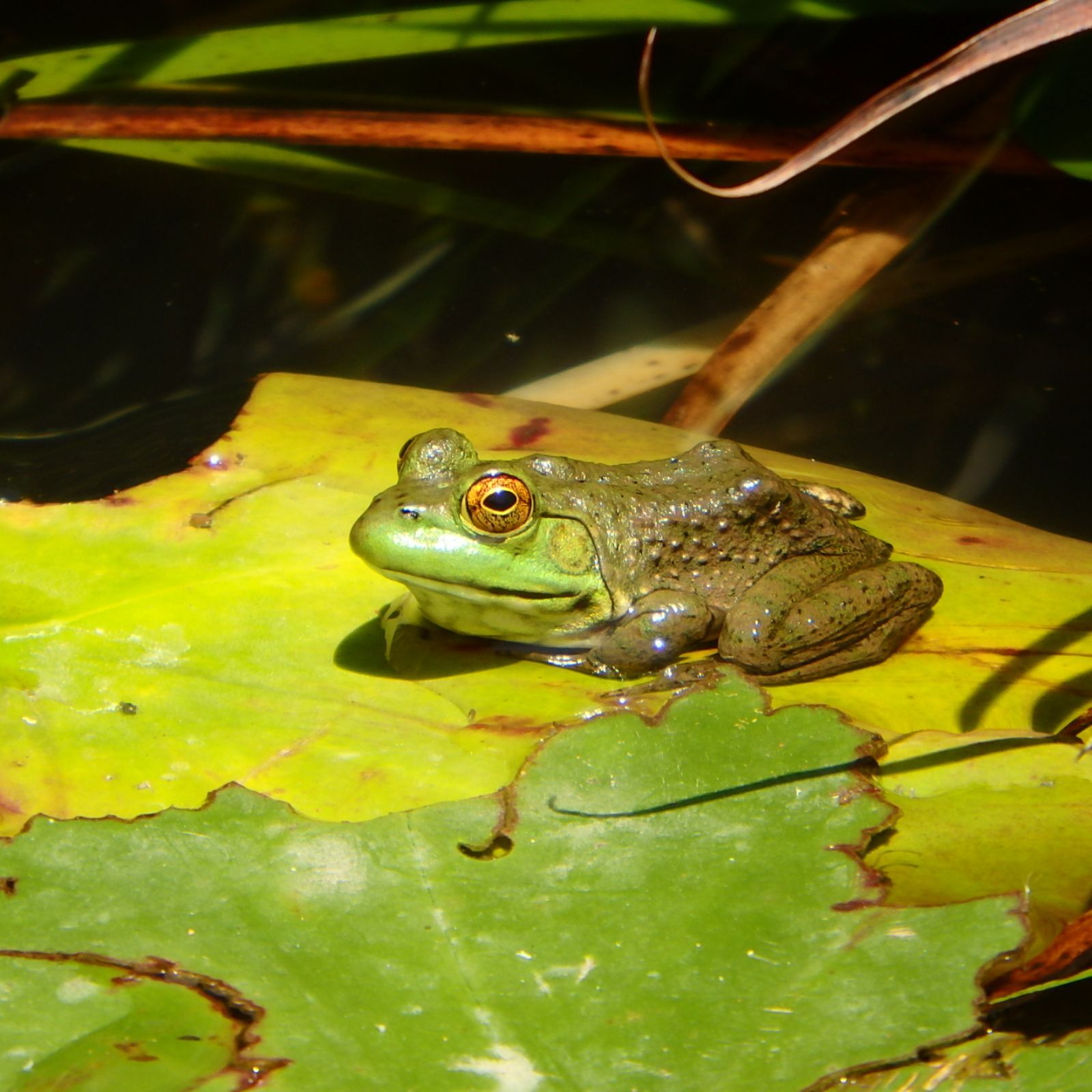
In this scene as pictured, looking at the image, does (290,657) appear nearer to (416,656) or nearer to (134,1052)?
(416,656)

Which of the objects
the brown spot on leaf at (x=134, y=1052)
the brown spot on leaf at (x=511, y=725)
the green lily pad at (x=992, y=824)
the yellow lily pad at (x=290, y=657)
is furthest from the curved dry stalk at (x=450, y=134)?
the brown spot on leaf at (x=134, y=1052)

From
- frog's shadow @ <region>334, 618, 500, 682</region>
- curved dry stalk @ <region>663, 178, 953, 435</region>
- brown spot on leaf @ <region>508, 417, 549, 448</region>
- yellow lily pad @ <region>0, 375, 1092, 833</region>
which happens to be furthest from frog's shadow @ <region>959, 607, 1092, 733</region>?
curved dry stalk @ <region>663, 178, 953, 435</region>

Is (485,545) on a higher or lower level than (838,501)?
lower

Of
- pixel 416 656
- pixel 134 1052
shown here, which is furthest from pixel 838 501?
pixel 134 1052

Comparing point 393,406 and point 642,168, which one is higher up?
point 642,168

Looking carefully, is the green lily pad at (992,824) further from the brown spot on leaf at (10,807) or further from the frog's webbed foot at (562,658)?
the brown spot on leaf at (10,807)

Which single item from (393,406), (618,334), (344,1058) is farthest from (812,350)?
(344,1058)

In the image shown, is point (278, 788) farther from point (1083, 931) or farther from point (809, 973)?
point (1083, 931)
